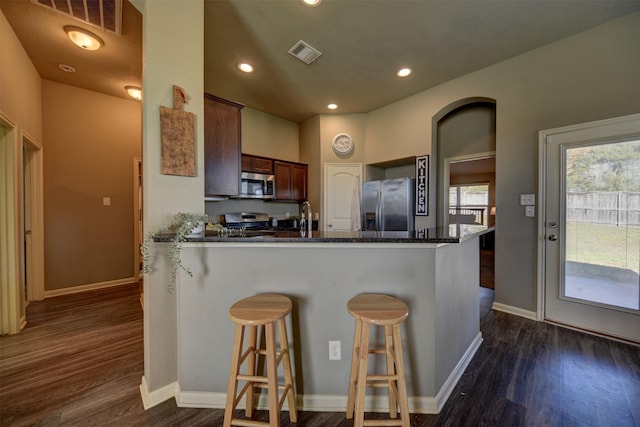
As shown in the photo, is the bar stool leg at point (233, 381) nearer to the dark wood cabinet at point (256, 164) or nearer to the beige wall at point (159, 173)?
the beige wall at point (159, 173)

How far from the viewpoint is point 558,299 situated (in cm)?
271

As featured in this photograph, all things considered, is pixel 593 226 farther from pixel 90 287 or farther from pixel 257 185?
pixel 90 287

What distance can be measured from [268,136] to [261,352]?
404 centimetres

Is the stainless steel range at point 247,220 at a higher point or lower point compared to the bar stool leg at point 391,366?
higher

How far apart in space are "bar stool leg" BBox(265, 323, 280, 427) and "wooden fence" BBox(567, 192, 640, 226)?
10.5ft

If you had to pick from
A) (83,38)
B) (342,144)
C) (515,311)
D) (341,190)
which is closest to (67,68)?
(83,38)

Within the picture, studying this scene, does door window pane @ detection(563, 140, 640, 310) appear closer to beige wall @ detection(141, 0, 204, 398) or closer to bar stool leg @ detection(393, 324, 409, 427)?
bar stool leg @ detection(393, 324, 409, 427)

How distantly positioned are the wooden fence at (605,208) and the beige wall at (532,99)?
338mm

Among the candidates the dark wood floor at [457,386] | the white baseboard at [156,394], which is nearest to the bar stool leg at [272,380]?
the dark wood floor at [457,386]

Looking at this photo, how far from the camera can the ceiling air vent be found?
272 centimetres

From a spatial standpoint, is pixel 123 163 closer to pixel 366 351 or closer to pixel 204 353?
pixel 204 353

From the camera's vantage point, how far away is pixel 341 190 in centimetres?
468

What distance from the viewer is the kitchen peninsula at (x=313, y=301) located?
61.6 inches

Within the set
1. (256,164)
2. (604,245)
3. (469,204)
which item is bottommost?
(604,245)
